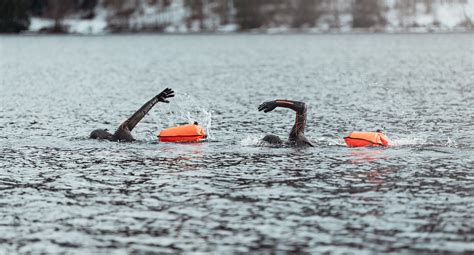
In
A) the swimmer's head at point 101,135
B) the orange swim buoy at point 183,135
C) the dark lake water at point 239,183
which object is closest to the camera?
the dark lake water at point 239,183

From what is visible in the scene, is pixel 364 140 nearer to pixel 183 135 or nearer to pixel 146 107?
pixel 183 135

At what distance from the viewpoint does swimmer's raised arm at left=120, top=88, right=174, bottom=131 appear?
1256 inches

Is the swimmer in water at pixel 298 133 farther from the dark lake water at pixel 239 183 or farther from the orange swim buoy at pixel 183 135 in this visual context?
the orange swim buoy at pixel 183 135

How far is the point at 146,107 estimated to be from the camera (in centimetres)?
3306

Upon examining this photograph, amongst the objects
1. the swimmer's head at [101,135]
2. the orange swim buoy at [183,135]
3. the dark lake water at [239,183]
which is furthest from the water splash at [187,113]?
the swimmer's head at [101,135]

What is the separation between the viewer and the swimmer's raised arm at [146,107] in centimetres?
3191

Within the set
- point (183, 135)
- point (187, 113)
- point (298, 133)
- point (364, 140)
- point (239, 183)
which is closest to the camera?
point (239, 183)

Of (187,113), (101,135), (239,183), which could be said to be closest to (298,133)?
(239,183)

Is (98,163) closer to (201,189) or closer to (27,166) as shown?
(27,166)

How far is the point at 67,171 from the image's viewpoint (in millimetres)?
29422

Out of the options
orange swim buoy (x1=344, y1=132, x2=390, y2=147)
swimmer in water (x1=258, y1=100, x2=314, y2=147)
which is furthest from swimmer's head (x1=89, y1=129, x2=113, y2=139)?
orange swim buoy (x1=344, y1=132, x2=390, y2=147)

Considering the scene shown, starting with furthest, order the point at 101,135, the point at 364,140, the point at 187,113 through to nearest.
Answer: the point at 187,113 < the point at 101,135 < the point at 364,140

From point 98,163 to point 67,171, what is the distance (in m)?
1.69

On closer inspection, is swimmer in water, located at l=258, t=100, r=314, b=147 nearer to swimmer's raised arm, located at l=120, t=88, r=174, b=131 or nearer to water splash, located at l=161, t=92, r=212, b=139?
swimmer's raised arm, located at l=120, t=88, r=174, b=131
